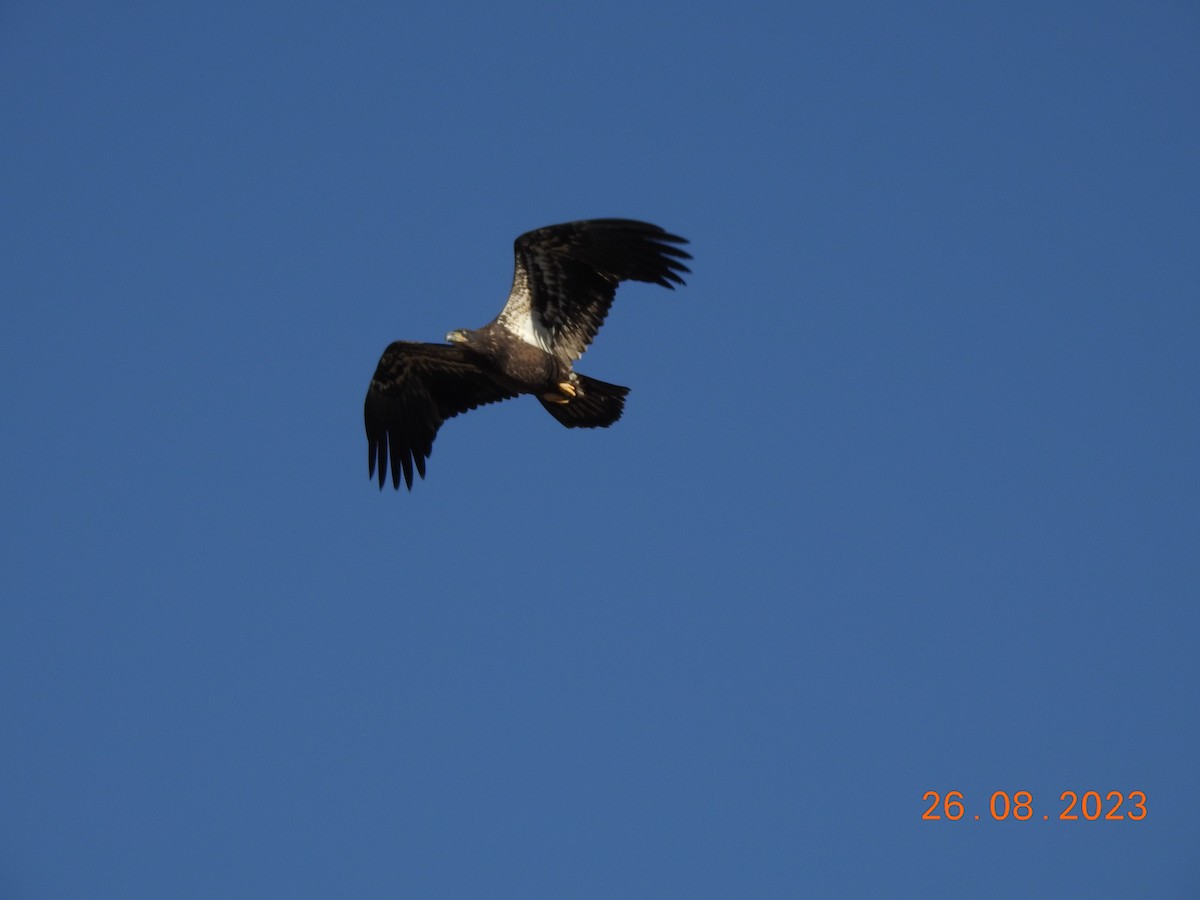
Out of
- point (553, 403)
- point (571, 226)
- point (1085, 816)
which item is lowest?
point (1085, 816)

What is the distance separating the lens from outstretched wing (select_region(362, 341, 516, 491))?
15758mm

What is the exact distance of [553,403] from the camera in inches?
596

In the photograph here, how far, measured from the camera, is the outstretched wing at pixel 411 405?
15758mm

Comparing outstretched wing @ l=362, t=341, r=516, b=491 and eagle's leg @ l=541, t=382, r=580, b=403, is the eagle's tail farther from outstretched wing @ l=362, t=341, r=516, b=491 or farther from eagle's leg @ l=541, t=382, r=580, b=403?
outstretched wing @ l=362, t=341, r=516, b=491

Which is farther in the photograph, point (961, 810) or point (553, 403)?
point (961, 810)

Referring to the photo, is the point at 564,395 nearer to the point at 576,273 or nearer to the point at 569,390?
the point at 569,390

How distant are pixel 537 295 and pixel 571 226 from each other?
37.4 inches

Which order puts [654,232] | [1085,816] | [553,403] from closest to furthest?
[654,232]
[553,403]
[1085,816]

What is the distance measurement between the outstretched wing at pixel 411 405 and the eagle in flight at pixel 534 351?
1 centimetres

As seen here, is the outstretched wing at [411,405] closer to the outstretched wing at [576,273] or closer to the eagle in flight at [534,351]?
the eagle in flight at [534,351]

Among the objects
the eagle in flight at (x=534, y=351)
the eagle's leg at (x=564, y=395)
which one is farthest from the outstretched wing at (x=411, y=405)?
the eagle's leg at (x=564, y=395)

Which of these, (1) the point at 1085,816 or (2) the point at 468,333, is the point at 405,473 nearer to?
(2) the point at 468,333

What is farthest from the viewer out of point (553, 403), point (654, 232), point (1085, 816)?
point (1085, 816)

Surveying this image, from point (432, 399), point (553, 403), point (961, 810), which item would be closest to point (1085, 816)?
point (961, 810)
